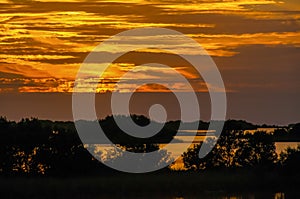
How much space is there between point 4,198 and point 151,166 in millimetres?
9619

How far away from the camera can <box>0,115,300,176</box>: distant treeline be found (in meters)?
54.1

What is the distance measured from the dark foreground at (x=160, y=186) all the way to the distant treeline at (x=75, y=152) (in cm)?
98

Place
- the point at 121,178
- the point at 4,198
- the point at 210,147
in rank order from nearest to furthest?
the point at 4,198, the point at 121,178, the point at 210,147

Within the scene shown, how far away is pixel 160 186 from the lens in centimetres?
5256

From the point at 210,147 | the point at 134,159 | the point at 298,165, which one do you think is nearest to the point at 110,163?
the point at 134,159

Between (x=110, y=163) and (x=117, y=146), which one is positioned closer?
(x=110, y=163)

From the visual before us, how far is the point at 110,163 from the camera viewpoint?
55719 mm

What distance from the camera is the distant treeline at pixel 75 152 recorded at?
178 feet

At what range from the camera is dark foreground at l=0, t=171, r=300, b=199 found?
2003 inches

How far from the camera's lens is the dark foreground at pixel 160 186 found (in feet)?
167

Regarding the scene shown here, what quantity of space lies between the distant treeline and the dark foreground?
3.23 ft

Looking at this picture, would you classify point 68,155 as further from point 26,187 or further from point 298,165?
point 298,165

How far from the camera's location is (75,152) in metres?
54.4

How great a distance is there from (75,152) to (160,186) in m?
5.31
